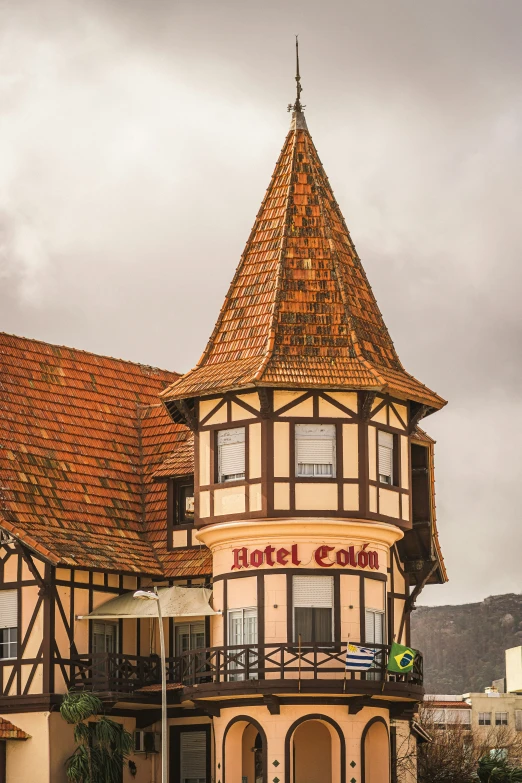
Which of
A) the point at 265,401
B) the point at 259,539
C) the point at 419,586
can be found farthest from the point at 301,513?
the point at 419,586

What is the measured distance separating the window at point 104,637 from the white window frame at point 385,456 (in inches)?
379

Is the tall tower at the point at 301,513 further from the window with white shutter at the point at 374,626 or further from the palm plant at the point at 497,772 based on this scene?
the palm plant at the point at 497,772

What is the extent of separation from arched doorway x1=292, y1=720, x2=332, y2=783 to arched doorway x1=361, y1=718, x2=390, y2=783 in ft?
4.13

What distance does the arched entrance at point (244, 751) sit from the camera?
52062mm

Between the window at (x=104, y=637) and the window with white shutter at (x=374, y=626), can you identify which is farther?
the window at (x=104, y=637)

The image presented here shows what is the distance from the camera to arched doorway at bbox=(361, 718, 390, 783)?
173 ft

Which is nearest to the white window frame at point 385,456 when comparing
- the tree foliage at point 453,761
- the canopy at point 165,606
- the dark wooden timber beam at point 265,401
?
the dark wooden timber beam at point 265,401

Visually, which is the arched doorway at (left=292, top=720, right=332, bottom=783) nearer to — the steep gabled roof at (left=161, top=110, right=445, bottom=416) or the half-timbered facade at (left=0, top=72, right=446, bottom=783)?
the half-timbered facade at (left=0, top=72, right=446, bottom=783)

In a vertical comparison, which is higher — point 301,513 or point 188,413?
point 188,413

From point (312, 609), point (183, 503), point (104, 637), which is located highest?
point (183, 503)

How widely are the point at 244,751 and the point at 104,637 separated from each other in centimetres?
549

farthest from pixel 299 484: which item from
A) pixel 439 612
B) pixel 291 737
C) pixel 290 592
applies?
pixel 439 612

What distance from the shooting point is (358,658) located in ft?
167

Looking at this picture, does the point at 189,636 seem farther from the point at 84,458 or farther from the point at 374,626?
the point at 84,458
